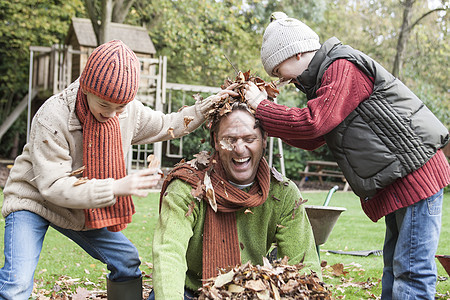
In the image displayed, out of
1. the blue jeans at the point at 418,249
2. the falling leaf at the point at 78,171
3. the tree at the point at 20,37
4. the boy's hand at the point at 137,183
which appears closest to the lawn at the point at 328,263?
the blue jeans at the point at 418,249

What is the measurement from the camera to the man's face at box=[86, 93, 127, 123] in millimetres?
3070

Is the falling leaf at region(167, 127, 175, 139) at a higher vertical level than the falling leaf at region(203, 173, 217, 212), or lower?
higher

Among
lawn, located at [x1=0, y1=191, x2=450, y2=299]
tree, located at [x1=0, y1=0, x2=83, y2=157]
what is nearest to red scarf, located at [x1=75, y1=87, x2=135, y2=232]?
lawn, located at [x1=0, y1=191, x2=450, y2=299]

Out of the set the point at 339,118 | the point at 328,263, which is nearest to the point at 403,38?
the point at 328,263

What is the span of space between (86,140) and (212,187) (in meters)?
0.85

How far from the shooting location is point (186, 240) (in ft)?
9.86

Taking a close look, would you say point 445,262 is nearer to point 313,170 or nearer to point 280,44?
point 280,44

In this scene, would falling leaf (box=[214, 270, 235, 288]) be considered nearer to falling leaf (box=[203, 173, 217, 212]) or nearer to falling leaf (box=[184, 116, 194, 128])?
falling leaf (box=[203, 173, 217, 212])

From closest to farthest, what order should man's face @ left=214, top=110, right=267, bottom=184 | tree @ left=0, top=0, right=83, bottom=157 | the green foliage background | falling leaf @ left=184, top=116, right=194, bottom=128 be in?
man's face @ left=214, top=110, right=267, bottom=184 → falling leaf @ left=184, top=116, right=194, bottom=128 → tree @ left=0, top=0, right=83, bottom=157 → the green foliage background

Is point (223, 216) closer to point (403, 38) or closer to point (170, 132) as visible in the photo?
point (170, 132)

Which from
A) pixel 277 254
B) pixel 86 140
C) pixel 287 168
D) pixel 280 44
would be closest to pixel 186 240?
pixel 277 254

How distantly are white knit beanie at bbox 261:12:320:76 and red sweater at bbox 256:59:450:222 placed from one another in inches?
12.7

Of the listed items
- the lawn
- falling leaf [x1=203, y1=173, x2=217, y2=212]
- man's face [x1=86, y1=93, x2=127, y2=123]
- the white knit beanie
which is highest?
the white knit beanie

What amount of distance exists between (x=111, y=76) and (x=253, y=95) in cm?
89
